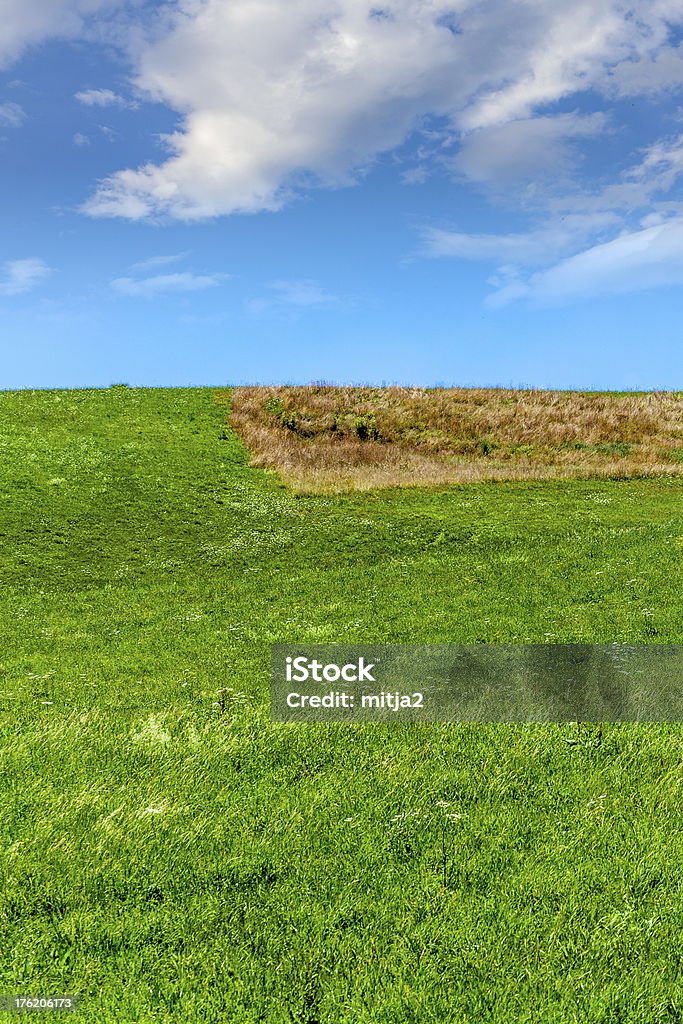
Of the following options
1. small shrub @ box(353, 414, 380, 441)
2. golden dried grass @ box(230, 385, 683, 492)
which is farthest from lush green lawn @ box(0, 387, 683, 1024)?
small shrub @ box(353, 414, 380, 441)

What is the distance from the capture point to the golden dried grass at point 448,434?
33.2m

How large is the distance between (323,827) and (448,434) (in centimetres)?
3647

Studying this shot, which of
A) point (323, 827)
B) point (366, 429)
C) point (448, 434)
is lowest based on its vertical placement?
point (323, 827)

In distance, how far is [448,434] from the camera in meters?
42.2

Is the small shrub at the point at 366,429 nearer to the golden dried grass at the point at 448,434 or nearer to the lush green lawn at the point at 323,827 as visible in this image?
the golden dried grass at the point at 448,434

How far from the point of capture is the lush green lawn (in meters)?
5.56

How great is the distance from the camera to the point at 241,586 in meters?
18.9

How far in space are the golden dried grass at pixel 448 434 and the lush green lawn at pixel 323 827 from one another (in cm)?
1544

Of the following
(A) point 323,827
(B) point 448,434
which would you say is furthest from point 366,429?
(A) point 323,827

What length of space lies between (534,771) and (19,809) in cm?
649

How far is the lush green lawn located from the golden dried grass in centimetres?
1544

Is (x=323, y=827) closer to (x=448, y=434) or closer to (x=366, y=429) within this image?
(x=366, y=429)

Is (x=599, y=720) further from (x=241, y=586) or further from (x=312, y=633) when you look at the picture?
(x=241, y=586)

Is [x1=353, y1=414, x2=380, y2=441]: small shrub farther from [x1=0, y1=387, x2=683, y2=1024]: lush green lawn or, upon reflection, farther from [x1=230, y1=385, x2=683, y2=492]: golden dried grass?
[x1=0, y1=387, x2=683, y2=1024]: lush green lawn
